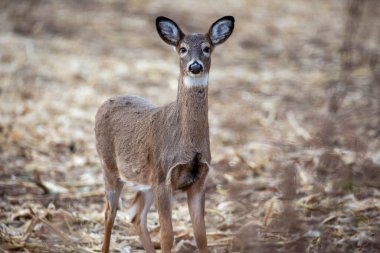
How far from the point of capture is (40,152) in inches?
429

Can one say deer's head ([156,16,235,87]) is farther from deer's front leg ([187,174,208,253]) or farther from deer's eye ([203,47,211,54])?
deer's front leg ([187,174,208,253])

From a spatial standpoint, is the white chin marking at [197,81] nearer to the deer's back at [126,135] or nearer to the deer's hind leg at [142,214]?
the deer's back at [126,135]

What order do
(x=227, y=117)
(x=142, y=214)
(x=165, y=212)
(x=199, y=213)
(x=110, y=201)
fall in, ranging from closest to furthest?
(x=165, y=212), (x=199, y=213), (x=110, y=201), (x=142, y=214), (x=227, y=117)

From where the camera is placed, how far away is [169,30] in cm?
687

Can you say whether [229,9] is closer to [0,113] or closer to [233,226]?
[0,113]

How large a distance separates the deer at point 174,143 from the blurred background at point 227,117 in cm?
36

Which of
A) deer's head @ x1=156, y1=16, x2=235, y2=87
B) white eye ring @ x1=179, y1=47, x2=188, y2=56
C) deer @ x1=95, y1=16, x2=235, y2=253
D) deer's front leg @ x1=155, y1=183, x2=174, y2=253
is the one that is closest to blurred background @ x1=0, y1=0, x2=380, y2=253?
deer @ x1=95, y1=16, x2=235, y2=253

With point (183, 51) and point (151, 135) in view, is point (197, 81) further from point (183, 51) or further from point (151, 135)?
point (151, 135)

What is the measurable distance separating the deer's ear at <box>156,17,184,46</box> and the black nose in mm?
517

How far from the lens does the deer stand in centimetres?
646

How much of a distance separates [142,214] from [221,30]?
1.92m

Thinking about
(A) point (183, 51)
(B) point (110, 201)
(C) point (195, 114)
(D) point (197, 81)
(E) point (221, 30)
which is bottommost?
(B) point (110, 201)

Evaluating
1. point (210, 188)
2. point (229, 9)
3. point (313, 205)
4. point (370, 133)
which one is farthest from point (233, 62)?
point (313, 205)

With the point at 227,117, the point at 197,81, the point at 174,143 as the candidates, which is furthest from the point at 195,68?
the point at 227,117
